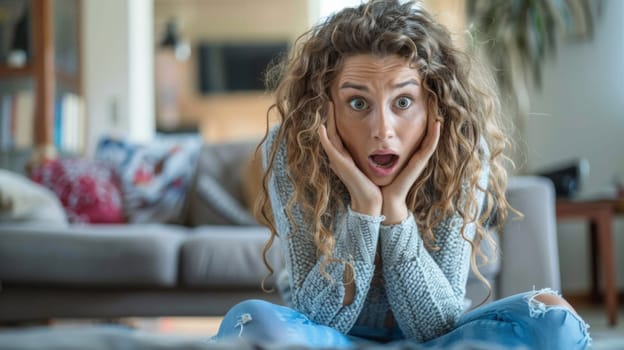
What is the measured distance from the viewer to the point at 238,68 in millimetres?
9398

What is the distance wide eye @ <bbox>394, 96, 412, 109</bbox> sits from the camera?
116 centimetres

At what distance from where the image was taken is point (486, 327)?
3.53 ft

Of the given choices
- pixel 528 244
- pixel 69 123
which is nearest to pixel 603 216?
pixel 528 244

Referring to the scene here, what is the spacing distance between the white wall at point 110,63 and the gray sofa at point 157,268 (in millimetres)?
1914

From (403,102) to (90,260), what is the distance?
4.73 ft

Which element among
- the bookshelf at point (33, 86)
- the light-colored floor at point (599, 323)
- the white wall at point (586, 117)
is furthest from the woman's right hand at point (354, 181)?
the bookshelf at point (33, 86)

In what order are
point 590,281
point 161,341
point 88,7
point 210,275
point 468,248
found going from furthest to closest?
point 88,7
point 590,281
point 210,275
point 468,248
point 161,341

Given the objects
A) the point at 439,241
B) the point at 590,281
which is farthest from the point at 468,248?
the point at 590,281

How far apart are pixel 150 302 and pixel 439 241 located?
1319 millimetres

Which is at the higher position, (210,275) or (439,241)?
(439,241)

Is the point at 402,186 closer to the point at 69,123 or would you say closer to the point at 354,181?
the point at 354,181

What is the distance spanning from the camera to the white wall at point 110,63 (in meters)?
4.19

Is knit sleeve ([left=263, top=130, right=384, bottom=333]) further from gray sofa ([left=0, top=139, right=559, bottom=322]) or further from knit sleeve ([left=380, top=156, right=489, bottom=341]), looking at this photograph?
gray sofa ([left=0, top=139, right=559, bottom=322])

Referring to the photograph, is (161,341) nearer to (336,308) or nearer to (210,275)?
(336,308)
